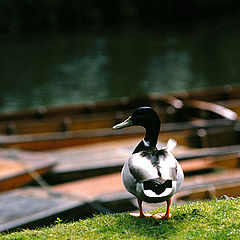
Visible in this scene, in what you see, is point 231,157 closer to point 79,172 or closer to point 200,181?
point 200,181

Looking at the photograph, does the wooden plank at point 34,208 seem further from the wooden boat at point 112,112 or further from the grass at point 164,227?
the wooden boat at point 112,112

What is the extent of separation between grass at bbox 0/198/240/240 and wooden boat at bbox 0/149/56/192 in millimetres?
4411

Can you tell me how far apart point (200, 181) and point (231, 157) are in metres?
1.25

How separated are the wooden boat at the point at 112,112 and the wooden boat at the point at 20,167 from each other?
2.42 metres

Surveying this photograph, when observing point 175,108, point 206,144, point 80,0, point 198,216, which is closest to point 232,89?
point 175,108

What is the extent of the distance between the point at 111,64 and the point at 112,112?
1753 centimetres

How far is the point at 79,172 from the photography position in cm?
973

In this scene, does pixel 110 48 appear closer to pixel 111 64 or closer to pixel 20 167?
pixel 111 64

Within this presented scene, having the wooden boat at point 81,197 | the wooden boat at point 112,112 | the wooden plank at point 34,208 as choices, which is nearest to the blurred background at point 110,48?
the wooden boat at point 112,112

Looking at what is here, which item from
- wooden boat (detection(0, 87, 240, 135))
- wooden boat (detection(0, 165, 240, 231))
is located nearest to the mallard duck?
wooden boat (detection(0, 165, 240, 231))

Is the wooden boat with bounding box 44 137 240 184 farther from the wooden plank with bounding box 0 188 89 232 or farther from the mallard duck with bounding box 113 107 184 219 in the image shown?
the mallard duck with bounding box 113 107 184 219

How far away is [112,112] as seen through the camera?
581 inches

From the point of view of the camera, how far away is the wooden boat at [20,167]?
A: 9047 mm

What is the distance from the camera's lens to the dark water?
2488cm
